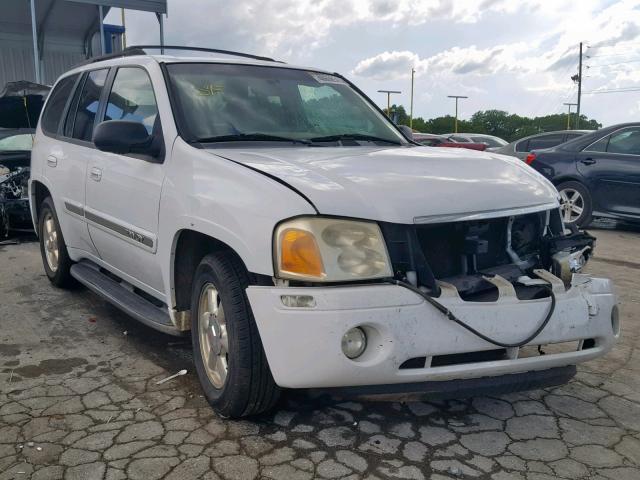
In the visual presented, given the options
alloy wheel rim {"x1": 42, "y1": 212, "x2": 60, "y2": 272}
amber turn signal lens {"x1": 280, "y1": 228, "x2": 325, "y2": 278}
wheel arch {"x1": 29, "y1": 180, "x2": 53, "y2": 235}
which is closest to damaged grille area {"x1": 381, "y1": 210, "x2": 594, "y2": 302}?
amber turn signal lens {"x1": 280, "y1": 228, "x2": 325, "y2": 278}

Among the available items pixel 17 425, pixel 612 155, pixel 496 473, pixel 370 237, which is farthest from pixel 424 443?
pixel 612 155

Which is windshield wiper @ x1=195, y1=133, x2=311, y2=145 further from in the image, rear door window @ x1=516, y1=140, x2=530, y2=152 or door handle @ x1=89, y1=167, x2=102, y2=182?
rear door window @ x1=516, y1=140, x2=530, y2=152

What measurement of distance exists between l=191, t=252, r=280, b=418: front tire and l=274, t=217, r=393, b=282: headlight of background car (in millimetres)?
343

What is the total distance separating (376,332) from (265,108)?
1.78m

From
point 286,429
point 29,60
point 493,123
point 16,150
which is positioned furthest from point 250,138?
point 493,123

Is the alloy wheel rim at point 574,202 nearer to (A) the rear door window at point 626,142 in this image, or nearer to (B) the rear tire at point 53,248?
(A) the rear door window at point 626,142

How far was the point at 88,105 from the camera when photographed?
4.66m

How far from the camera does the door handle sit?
4.07 metres

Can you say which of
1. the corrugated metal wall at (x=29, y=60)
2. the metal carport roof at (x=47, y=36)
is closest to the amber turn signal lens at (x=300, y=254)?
the metal carport roof at (x=47, y=36)

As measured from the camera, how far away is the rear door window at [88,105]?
450 centimetres

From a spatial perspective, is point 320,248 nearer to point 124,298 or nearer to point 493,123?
point 124,298

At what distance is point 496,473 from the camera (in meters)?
2.57

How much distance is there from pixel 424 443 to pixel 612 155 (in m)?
7.15

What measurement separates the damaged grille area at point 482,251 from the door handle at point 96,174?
2.24 metres
